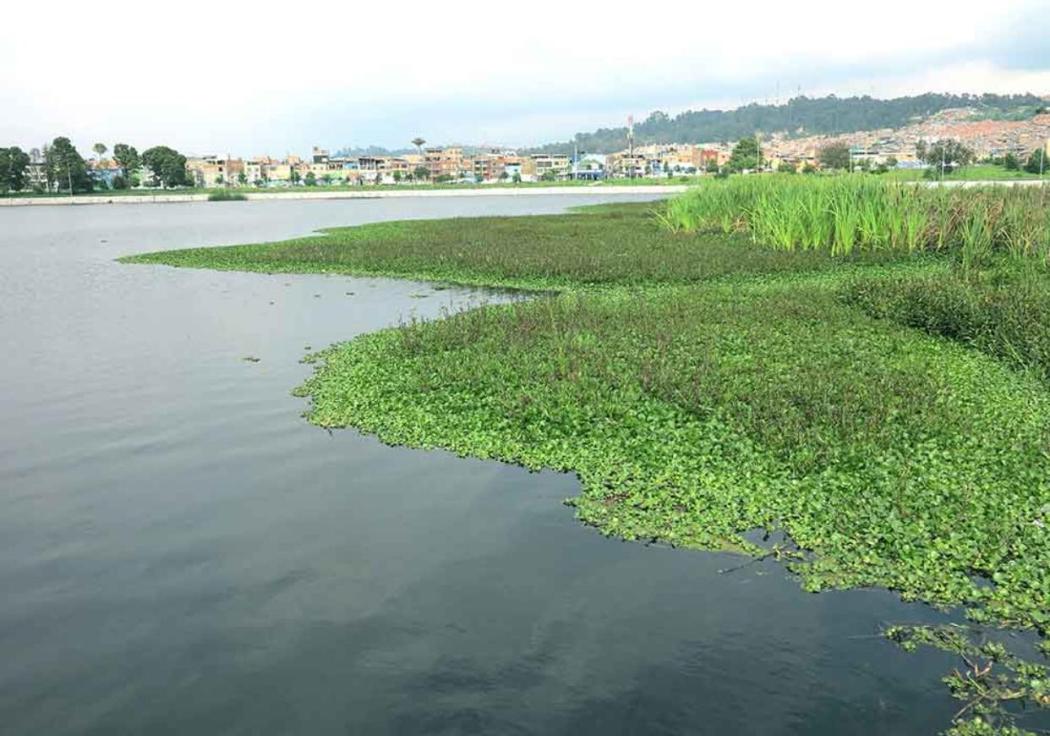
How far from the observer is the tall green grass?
64.9ft

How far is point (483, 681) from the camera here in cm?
534

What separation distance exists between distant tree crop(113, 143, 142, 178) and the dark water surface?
14143 centimetres

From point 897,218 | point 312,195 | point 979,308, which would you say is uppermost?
point 312,195

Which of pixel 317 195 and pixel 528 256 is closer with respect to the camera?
pixel 528 256

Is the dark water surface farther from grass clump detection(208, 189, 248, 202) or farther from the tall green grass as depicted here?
grass clump detection(208, 189, 248, 202)

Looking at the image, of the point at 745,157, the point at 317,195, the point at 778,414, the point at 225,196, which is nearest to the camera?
the point at 778,414

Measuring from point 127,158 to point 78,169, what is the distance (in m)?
13.7

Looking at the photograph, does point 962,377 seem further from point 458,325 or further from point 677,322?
point 458,325

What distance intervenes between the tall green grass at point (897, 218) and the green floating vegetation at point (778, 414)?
13.6 feet

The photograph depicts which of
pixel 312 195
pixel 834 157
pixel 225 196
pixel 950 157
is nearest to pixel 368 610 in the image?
pixel 225 196

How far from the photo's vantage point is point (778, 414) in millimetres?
9078

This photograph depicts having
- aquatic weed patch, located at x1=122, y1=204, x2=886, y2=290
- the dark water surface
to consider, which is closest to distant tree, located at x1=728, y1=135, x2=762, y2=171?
aquatic weed patch, located at x1=122, y1=204, x2=886, y2=290

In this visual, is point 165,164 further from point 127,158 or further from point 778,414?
point 778,414

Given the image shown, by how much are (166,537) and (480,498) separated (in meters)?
2.98
